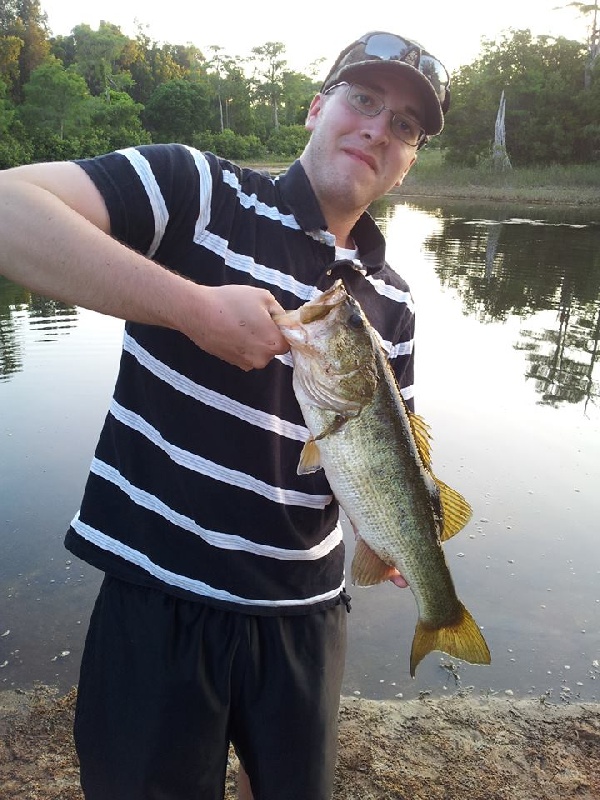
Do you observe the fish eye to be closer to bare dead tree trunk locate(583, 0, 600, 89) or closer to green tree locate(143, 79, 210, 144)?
bare dead tree trunk locate(583, 0, 600, 89)

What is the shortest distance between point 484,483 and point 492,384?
3.03 metres

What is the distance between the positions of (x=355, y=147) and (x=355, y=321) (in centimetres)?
73

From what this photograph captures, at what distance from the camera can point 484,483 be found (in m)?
6.27

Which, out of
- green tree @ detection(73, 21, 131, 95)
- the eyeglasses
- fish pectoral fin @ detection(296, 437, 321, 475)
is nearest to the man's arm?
fish pectoral fin @ detection(296, 437, 321, 475)

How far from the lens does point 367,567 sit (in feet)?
8.33

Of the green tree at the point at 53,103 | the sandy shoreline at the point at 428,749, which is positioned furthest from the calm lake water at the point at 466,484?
the green tree at the point at 53,103

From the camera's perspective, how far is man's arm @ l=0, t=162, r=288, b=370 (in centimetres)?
162

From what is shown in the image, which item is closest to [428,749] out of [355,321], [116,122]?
[355,321]

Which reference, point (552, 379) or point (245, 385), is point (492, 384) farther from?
point (245, 385)

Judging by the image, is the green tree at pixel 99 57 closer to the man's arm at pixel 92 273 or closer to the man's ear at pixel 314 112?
the man's ear at pixel 314 112

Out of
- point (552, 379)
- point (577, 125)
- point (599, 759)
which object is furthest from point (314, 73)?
point (599, 759)

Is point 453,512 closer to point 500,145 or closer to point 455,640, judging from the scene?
point 455,640

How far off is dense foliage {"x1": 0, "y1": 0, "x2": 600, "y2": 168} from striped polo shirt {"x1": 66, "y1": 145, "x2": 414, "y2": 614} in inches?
1600

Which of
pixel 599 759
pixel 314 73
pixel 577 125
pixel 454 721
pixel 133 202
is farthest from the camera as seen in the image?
pixel 314 73
